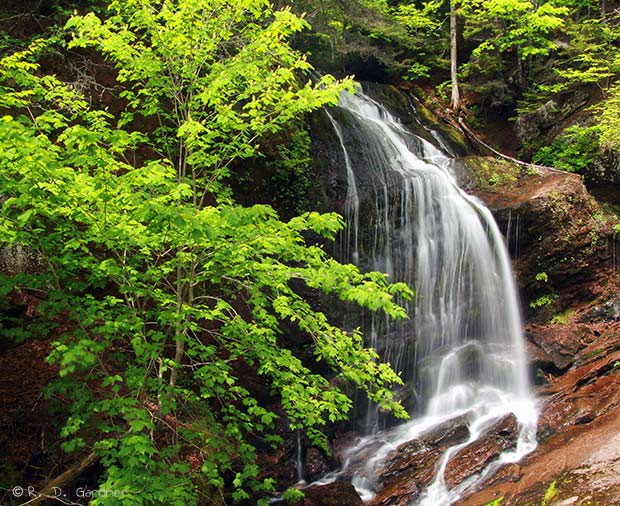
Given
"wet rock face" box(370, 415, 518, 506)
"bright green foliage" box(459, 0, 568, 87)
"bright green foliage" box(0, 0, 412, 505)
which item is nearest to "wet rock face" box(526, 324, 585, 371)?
"wet rock face" box(370, 415, 518, 506)

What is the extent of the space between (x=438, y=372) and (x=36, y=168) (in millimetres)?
8662

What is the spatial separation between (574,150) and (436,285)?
647 centimetres

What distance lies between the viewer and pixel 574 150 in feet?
43.0

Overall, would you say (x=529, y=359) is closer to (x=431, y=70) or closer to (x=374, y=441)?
(x=374, y=441)

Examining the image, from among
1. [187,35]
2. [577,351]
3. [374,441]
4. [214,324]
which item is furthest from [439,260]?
[187,35]

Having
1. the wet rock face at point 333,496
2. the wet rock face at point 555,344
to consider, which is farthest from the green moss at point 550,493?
the wet rock face at point 555,344

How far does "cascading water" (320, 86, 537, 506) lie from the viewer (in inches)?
371

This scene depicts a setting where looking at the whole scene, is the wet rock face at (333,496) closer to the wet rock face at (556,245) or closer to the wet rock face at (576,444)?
the wet rock face at (576,444)

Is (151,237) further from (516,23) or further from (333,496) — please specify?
(516,23)

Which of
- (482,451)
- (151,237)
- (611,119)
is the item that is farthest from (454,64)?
(151,237)

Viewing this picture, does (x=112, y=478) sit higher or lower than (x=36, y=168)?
lower

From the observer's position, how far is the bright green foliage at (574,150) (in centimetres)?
1293

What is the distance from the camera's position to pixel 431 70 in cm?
1791

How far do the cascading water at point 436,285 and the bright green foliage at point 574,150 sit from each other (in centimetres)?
396
